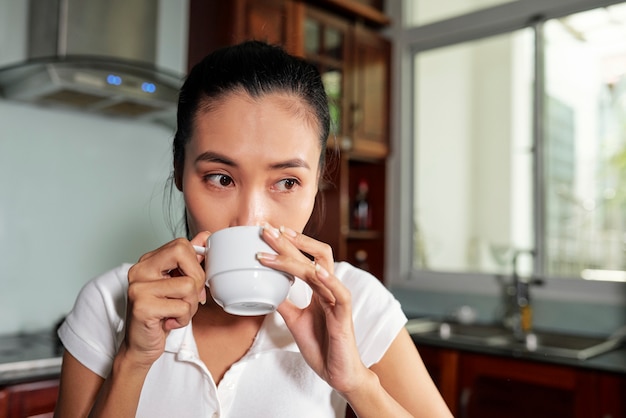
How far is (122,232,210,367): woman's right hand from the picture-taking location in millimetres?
742

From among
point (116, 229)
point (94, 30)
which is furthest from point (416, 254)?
point (94, 30)

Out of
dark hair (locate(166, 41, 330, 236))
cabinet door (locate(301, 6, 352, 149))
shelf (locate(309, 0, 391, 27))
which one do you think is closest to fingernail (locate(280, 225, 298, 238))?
dark hair (locate(166, 41, 330, 236))

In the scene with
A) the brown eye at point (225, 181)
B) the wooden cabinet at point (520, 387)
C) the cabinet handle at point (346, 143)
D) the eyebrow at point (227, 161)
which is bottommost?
the wooden cabinet at point (520, 387)

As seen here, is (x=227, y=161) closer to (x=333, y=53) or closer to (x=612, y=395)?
(x=612, y=395)

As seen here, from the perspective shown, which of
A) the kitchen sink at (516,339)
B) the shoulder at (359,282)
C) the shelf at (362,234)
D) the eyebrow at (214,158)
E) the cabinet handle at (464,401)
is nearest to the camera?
the eyebrow at (214,158)

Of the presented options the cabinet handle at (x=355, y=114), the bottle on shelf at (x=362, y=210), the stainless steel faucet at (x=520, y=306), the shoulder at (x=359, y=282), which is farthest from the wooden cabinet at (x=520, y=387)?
the shoulder at (x=359, y=282)

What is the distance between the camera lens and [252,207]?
88cm

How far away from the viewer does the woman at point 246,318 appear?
0.77 metres

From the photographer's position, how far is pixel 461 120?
3930 millimetres

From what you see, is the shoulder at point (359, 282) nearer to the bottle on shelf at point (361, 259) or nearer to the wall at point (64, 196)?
the wall at point (64, 196)

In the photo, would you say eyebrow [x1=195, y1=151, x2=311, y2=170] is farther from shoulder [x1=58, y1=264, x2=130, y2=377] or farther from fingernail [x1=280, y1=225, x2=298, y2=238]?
shoulder [x1=58, y1=264, x2=130, y2=377]

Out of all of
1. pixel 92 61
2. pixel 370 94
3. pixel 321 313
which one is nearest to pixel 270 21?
pixel 370 94

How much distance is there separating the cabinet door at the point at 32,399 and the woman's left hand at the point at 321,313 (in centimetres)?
131

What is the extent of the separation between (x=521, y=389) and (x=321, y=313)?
1769 mm
